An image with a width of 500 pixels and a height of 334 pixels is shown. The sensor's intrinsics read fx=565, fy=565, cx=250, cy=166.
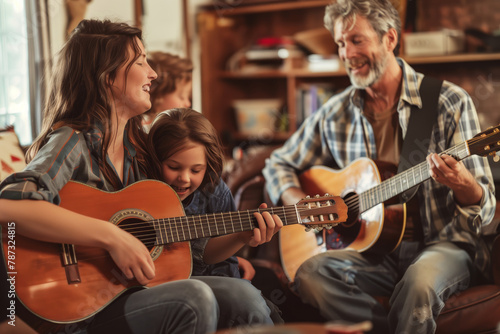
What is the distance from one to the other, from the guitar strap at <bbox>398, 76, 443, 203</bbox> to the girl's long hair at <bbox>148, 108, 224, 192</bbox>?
0.60 meters

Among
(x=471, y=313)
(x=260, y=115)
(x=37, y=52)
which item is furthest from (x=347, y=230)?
(x=260, y=115)

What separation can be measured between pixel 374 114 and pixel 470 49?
1.47 meters

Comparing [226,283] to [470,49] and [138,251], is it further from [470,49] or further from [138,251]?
[470,49]

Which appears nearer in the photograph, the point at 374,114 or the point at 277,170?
the point at 374,114

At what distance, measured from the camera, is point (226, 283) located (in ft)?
4.84

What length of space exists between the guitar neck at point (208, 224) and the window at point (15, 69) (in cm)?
134

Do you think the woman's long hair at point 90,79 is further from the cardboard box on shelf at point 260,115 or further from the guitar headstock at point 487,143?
the cardboard box on shelf at point 260,115

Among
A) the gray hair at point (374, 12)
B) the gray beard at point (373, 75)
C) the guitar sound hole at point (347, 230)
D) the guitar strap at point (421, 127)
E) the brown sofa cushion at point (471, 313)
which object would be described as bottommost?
the brown sofa cushion at point (471, 313)

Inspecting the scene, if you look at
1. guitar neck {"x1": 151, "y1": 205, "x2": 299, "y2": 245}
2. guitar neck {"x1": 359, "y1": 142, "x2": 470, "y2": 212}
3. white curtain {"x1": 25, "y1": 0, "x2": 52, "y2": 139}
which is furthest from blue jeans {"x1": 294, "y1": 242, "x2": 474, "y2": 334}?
white curtain {"x1": 25, "y1": 0, "x2": 52, "y2": 139}

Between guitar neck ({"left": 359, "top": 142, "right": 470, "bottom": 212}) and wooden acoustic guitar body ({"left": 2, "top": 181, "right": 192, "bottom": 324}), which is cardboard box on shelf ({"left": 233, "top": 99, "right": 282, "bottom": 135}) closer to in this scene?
guitar neck ({"left": 359, "top": 142, "right": 470, "bottom": 212})

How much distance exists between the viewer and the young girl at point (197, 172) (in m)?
1.53

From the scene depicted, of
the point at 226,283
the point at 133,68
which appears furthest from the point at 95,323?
the point at 133,68

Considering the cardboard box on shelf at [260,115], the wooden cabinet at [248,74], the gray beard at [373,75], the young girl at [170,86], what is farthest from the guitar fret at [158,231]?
the cardboard box on shelf at [260,115]

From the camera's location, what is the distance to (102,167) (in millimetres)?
1430
